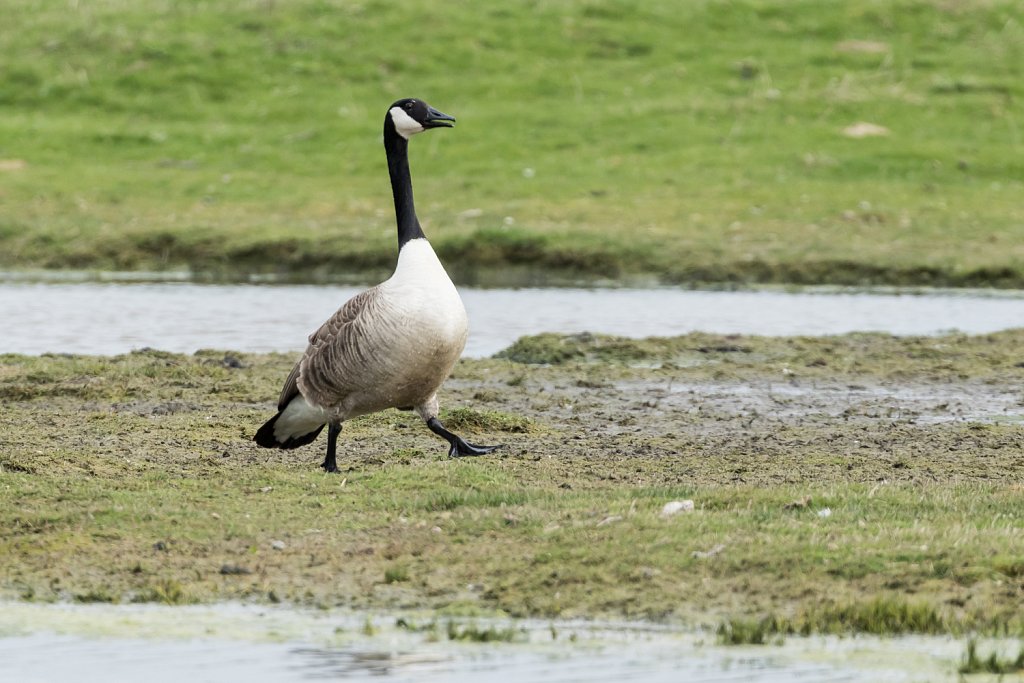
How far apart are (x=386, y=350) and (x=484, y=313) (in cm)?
1124

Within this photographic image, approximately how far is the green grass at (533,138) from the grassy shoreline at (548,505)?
10988 mm

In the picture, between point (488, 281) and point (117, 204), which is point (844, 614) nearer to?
point (488, 281)

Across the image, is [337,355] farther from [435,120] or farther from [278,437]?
[435,120]

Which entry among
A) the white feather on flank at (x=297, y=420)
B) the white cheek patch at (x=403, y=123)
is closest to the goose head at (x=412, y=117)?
the white cheek patch at (x=403, y=123)

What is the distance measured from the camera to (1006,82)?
37.0 m

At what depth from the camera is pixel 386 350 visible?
1014cm

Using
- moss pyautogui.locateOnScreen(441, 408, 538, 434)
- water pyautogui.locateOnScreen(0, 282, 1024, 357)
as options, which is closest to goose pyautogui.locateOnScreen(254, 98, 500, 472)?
moss pyautogui.locateOnScreen(441, 408, 538, 434)

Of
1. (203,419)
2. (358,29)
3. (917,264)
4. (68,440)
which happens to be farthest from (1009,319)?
(358,29)

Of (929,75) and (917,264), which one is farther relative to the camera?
(929,75)

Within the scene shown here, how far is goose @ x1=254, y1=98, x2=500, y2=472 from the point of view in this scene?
399 inches

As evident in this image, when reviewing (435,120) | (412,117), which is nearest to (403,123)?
(412,117)

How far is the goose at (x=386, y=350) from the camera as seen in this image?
33.3 feet

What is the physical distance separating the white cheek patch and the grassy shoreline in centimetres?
230

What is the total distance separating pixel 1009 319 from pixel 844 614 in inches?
566
